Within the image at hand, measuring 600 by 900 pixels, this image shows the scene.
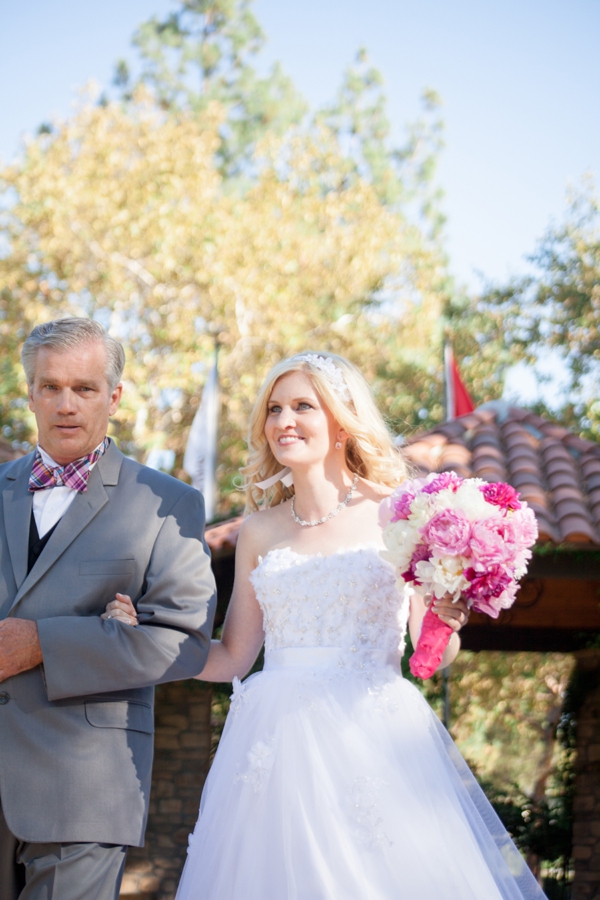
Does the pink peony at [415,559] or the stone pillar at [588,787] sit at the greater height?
the pink peony at [415,559]

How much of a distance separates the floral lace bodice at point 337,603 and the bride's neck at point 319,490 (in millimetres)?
234

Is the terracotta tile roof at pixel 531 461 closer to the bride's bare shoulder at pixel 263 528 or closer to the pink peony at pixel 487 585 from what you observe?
the bride's bare shoulder at pixel 263 528

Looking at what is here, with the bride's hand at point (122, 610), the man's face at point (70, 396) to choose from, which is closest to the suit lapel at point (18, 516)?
the man's face at point (70, 396)

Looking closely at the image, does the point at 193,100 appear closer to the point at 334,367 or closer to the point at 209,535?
the point at 209,535

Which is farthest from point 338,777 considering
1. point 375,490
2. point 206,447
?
point 206,447

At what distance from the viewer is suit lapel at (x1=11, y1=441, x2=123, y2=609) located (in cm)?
262

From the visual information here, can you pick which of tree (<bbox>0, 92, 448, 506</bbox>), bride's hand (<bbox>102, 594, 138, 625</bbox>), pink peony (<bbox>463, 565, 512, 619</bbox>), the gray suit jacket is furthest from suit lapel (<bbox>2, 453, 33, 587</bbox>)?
tree (<bbox>0, 92, 448, 506</bbox>)

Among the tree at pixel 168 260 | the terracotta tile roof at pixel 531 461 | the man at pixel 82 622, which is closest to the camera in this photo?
the man at pixel 82 622

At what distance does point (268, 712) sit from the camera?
2.97 m

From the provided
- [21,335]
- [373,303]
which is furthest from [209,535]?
[373,303]

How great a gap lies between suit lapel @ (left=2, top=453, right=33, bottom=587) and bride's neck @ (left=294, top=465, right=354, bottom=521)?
99 centimetres

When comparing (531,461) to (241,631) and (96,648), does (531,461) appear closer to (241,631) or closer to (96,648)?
(241,631)

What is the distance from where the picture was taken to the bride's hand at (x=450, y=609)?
2.65 meters

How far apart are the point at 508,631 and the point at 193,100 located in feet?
58.8
